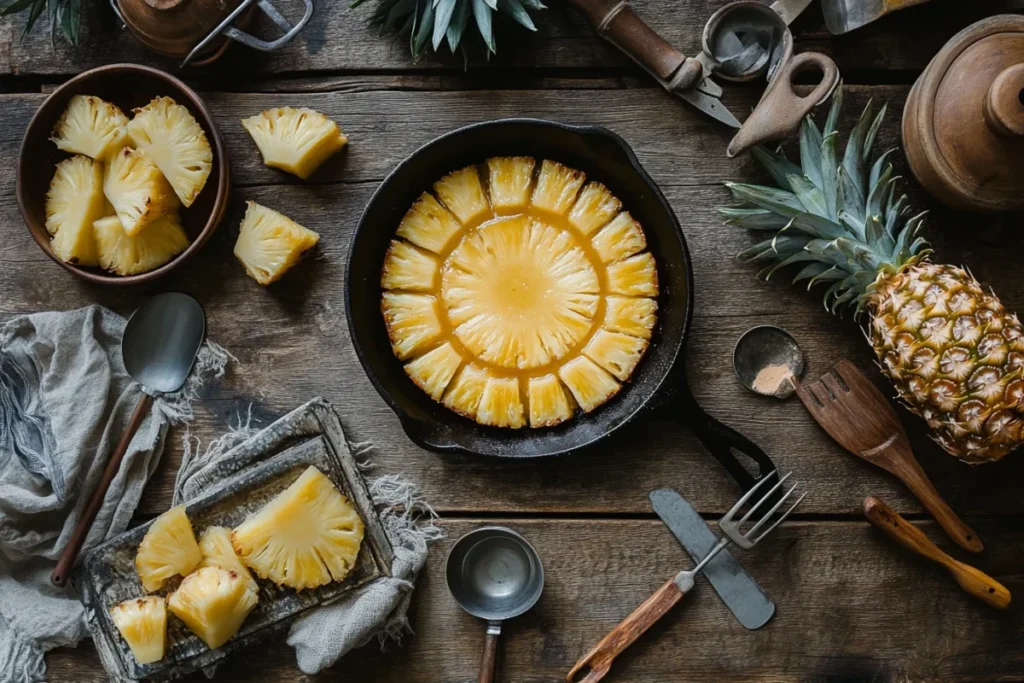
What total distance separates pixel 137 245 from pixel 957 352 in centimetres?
203

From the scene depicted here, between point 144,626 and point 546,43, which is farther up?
point 546,43

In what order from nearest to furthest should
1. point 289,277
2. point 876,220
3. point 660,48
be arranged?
point 876,220
point 660,48
point 289,277

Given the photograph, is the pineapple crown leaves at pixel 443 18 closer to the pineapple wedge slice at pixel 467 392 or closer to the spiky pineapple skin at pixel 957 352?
the pineapple wedge slice at pixel 467 392

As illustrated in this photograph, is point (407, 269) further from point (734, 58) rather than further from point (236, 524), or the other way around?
point (734, 58)

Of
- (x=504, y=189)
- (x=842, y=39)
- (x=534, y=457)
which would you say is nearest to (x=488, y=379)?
(x=534, y=457)

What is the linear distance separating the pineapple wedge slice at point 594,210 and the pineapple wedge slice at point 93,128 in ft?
3.92

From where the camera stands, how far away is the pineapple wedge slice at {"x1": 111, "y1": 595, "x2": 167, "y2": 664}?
6.73 ft

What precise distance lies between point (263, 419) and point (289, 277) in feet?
1.30

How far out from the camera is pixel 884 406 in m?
2.13

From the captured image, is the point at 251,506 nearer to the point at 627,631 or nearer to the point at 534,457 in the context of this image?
the point at 534,457

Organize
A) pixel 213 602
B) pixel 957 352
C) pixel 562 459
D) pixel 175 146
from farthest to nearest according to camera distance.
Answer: pixel 562 459 → pixel 175 146 → pixel 213 602 → pixel 957 352

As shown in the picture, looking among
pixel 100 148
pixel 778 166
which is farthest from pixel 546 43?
pixel 100 148

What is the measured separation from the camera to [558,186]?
217 centimetres

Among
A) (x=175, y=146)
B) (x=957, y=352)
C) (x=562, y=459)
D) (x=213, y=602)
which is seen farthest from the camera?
(x=562, y=459)
